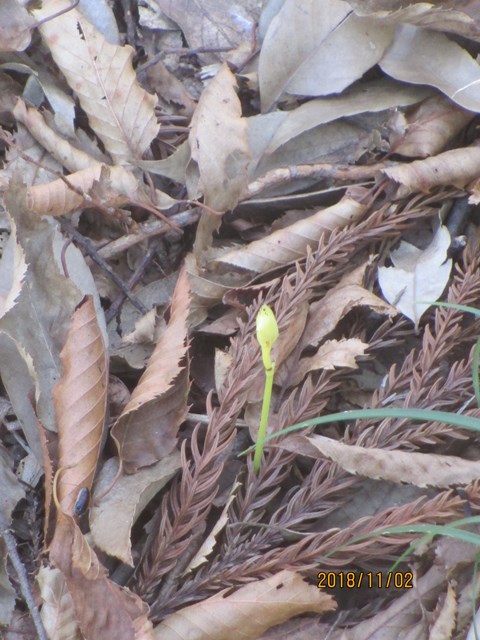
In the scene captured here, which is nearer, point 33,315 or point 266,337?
point 266,337

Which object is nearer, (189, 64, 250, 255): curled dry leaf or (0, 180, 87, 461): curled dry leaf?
(0, 180, 87, 461): curled dry leaf

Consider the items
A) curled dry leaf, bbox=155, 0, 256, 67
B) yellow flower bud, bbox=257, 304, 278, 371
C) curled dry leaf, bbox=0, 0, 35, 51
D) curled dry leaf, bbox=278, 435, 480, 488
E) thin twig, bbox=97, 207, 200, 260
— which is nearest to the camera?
yellow flower bud, bbox=257, 304, 278, 371

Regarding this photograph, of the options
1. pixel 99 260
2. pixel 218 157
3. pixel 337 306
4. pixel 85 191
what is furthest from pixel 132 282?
pixel 337 306

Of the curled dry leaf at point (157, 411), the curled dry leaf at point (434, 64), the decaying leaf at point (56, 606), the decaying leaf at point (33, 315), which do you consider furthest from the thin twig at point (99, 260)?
the curled dry leaf at point (434, 64)

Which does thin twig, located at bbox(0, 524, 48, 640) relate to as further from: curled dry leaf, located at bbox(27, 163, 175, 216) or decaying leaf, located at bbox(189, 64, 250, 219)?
decaying leaf, located at bbox(189, 64, 250, 219)

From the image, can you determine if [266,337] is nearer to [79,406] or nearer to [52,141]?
[79,406]
